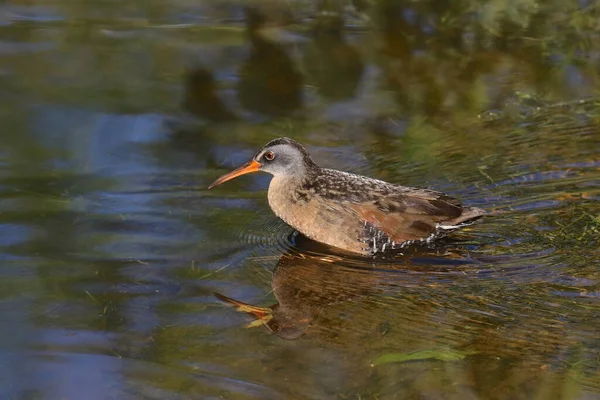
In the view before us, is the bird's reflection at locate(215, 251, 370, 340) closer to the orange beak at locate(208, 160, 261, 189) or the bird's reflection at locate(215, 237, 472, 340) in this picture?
the bird's reflection at locate(215, 237, 472, 340)

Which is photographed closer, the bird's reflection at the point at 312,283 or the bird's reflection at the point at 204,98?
the bird's reflection at the point at 312,283

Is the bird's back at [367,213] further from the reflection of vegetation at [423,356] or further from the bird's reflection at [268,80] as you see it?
the bird's reflection at [268,80]

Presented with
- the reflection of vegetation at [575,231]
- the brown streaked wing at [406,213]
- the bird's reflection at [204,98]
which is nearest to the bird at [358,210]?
the brown streaked wing at [406,213]

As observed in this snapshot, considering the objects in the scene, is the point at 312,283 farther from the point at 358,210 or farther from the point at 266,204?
the point at 266,204

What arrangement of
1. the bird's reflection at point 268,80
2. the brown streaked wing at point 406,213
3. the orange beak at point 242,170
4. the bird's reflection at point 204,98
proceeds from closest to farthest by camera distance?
the brown streaked wing at point 406,213, the orange beak at point 242,170, the bird's reflection at point 204,98, the bird's reflection at point 268,80

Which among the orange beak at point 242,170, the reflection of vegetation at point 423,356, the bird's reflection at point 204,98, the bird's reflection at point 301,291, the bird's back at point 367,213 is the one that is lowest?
the bird's reflection at point 301,291

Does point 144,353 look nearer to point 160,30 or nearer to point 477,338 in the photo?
point 477,338

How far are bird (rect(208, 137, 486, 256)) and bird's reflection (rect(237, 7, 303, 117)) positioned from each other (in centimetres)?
171

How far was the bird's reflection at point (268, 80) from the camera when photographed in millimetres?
9000

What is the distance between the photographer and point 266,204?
752 centimetres

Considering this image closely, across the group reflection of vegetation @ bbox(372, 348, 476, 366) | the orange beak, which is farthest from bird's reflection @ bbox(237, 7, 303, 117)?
reflection of vegetation @ bbox(372, 348, 476, 366)

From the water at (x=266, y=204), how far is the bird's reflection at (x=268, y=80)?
3 cm

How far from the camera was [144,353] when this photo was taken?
5.34 m

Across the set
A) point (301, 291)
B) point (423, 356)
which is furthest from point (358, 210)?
point (423, 356)
